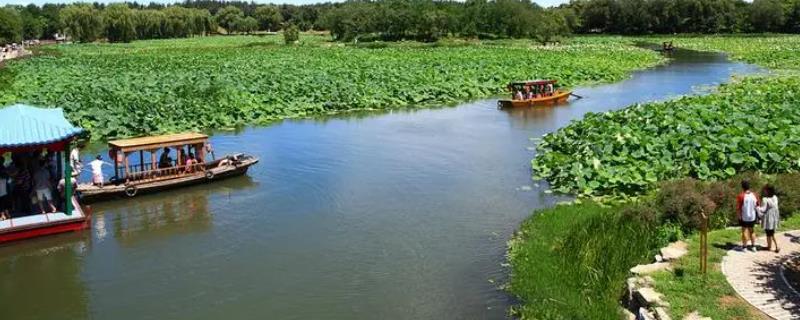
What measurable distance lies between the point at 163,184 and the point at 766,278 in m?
13.4

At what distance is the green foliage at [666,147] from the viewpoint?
16.8 m

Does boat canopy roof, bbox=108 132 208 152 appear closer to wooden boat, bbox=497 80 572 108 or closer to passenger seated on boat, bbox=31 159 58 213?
passenger seated on boat, bbox=31 159 58 213

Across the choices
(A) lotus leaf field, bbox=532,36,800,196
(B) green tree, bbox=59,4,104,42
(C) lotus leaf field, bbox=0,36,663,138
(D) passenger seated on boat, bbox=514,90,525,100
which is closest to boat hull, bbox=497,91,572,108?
(D) passenger seated on boat, bbox=514,90,525,100

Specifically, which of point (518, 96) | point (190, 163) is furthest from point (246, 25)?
point (190, 163)

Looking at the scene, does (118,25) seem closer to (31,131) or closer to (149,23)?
(149,23)

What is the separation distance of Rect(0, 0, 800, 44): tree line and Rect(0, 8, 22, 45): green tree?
0.13 m

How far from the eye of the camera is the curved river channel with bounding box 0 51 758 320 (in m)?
11.1

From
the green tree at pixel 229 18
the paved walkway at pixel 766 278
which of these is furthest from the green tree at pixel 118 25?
the paved walkway at pixel 766 278

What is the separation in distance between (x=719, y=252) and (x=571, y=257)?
2264 mm

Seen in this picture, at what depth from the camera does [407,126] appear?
92.0 ft

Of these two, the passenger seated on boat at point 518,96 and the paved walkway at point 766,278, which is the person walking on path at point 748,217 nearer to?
the paved walkway at point 766,278

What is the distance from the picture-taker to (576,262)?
38.2 ft

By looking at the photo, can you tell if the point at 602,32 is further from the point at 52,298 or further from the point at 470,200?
the point at 52,298

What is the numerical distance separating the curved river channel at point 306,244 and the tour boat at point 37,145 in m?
0.27
